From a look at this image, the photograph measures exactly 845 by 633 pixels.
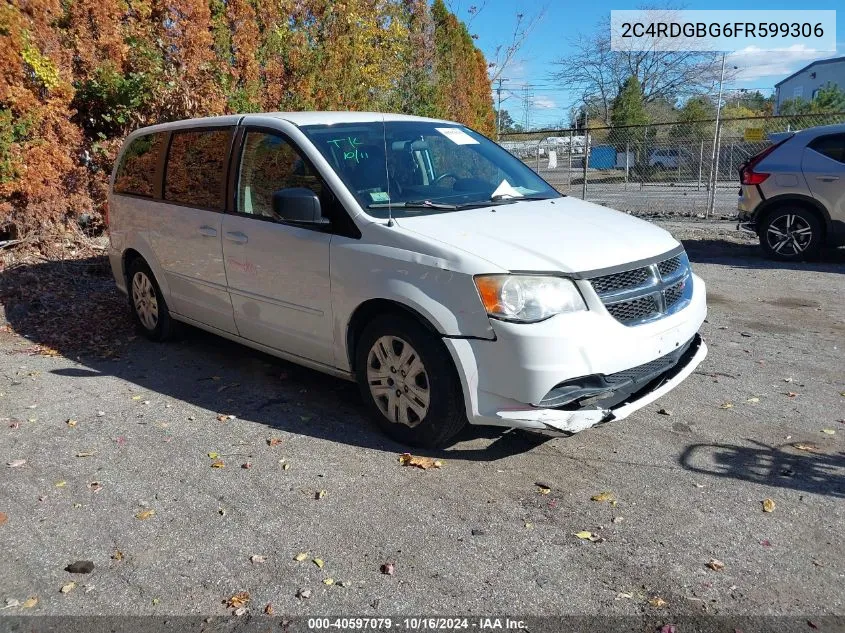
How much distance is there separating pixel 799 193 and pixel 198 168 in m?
7.77

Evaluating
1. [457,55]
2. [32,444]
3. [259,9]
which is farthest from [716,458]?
[457,55]

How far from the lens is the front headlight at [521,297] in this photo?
361 cm

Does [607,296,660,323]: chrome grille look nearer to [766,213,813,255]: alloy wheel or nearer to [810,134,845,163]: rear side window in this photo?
[766,213,813,255]: alloy wheel

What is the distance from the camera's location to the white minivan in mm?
3643

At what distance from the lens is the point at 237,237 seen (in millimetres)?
4984

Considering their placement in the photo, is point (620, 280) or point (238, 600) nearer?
point (238, 600)

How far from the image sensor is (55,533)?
3.42m

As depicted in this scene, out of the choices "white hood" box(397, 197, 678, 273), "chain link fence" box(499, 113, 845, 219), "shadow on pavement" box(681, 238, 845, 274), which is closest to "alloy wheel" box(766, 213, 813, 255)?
"shadow on pavement" box(681, 238, 845, 274)

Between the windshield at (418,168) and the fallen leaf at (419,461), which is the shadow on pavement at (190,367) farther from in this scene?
the windshield at (418,168)

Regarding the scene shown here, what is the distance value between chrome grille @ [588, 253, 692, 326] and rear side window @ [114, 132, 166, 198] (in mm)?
3997

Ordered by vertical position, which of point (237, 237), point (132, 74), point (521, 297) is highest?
point (132, 74)

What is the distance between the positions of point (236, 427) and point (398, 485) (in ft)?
4.35

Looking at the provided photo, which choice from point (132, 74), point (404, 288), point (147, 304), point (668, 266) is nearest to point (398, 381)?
point (404, 288)

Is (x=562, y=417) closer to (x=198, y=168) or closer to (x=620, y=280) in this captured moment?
(x=620, y=280)
